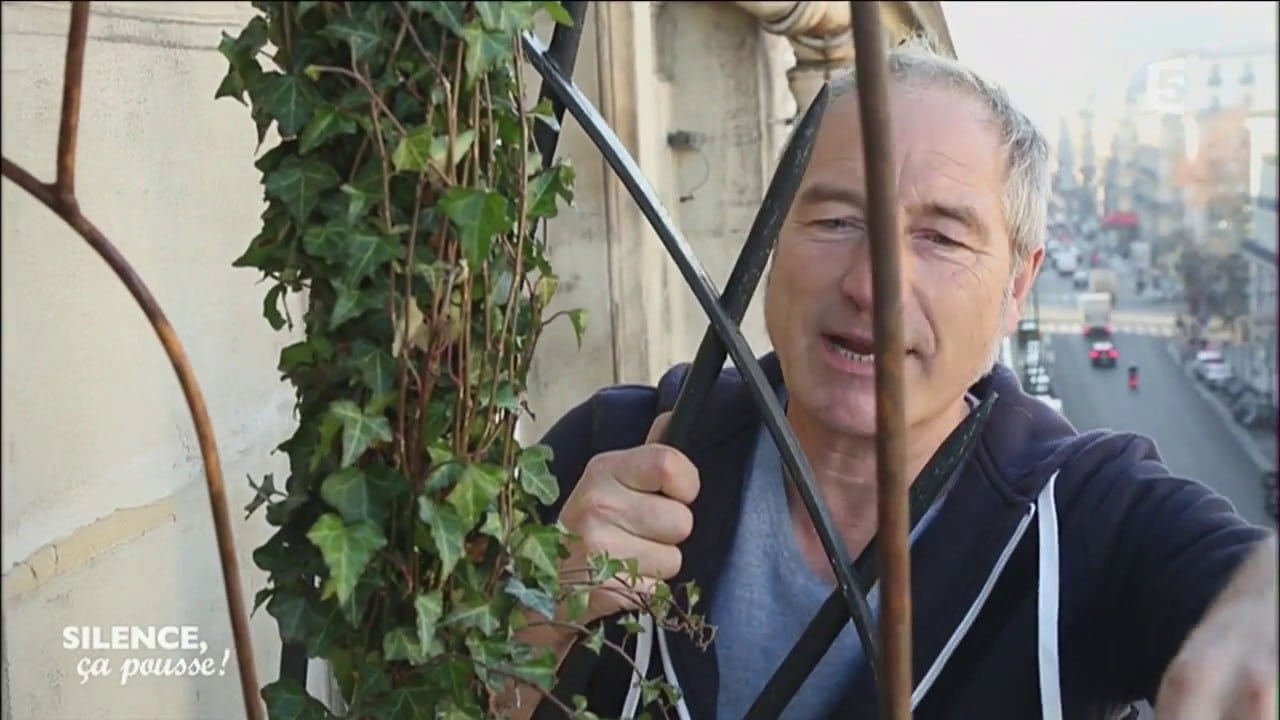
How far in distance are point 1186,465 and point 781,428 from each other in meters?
1.80

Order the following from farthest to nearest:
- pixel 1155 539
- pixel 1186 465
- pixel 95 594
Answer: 1. pixel 1186 465
2. pixel 95 594
3. pixel 1155 539

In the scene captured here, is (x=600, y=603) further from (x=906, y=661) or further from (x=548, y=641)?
(x=906, y=661)

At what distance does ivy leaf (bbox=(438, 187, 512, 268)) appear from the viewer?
0.49 meters

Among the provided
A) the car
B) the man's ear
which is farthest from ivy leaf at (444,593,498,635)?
the car

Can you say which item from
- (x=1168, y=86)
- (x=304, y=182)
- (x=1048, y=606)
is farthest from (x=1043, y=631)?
(x=1168, y=86)

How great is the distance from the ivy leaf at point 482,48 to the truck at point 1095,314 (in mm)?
2131

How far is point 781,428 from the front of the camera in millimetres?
624

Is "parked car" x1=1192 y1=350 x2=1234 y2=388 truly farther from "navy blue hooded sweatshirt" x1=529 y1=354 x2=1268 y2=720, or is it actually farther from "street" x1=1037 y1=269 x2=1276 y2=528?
"navy blue hooded sweatshirt" x1=529 y1=354 x2=1268 y2=720

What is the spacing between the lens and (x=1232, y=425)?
183 centimetres

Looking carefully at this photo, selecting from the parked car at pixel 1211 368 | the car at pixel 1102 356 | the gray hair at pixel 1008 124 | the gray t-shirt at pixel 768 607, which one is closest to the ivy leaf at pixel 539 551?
the gray t-shirt at pixel 768 607

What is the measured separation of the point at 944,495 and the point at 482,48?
0.57 metres

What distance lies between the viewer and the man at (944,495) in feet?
2.90

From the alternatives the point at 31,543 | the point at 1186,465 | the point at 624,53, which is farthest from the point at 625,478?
the point at 624,53

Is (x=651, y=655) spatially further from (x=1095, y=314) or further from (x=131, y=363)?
(x=1095, y=314)
